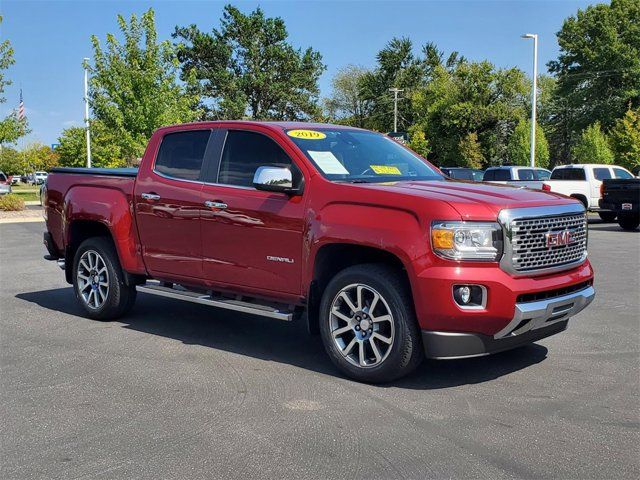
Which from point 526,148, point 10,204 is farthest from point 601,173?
point 526,148

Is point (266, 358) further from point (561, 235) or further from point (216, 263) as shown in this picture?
point (561, 235)

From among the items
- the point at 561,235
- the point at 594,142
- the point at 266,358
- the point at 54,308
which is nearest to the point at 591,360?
the point at 561,235

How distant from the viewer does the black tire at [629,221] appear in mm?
18720

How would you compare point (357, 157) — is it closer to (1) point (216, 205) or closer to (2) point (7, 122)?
(1) point (216, 205)

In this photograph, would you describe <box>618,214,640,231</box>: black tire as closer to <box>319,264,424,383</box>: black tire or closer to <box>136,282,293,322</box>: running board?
<box>136,282,293,322</box>: running board

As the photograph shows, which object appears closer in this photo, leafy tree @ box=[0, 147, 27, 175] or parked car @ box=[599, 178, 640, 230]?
parked car @ box=[599, 178, 640, 230]

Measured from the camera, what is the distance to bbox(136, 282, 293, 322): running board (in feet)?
17.3

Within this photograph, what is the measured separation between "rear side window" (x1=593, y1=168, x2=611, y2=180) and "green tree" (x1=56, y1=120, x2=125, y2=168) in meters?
18.7

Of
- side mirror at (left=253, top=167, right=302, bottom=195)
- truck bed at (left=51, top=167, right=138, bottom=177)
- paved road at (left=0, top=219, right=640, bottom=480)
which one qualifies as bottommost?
paved road at (left=0, top=219, right=640, bottom=480)

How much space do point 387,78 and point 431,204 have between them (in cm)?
7593

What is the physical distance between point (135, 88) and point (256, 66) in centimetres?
2762

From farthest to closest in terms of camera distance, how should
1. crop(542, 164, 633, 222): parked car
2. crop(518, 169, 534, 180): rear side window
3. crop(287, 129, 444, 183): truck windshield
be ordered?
crop(518, 169, 534, 180): rear side window, crop(542, 164, 633, 222): parked car, crop(287, 129, 444, 183): truck windshield

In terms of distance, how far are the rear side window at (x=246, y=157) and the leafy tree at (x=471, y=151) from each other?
56.0 m

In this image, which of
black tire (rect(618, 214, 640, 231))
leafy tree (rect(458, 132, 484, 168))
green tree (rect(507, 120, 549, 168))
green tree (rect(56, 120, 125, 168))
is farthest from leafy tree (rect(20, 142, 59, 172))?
black tire (rect(618, 214, 640, 231))
